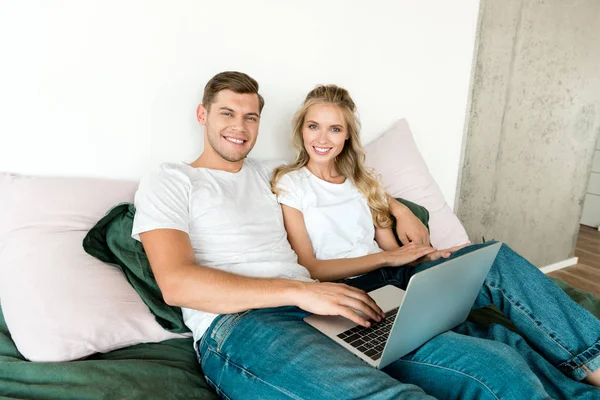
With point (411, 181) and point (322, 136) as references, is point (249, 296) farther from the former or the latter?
point (411, 181)

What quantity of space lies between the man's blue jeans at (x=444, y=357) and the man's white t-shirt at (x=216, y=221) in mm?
164

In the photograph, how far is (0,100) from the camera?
128cm

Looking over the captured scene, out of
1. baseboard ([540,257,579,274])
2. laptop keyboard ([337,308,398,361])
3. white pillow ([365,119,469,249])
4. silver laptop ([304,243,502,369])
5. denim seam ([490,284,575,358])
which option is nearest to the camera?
silver laptop ([304,243,502,369])

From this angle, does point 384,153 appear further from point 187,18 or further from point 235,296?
point 235,296

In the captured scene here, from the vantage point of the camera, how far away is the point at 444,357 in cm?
103

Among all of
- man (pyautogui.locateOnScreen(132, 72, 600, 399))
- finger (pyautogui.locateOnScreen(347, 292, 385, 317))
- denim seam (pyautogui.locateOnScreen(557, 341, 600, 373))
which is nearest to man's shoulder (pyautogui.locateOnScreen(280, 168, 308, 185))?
man (pyautogui.locateOnScreen(132, 72, 600, 399))

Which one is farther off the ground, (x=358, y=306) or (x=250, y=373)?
(x=358, y=306)

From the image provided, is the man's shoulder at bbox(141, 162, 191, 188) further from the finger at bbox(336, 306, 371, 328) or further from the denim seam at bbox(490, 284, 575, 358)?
the denim seam at bbox(490, 284, 575, 358)

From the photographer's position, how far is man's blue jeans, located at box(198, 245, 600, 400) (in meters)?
0.92

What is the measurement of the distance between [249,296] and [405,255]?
60 cm

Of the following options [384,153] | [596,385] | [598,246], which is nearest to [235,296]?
[596,385]

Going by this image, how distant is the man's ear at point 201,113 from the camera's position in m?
1.47

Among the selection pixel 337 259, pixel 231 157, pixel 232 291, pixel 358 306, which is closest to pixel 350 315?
pixel 358 306

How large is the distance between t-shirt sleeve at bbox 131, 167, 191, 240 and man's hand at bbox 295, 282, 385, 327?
0.38 meters
